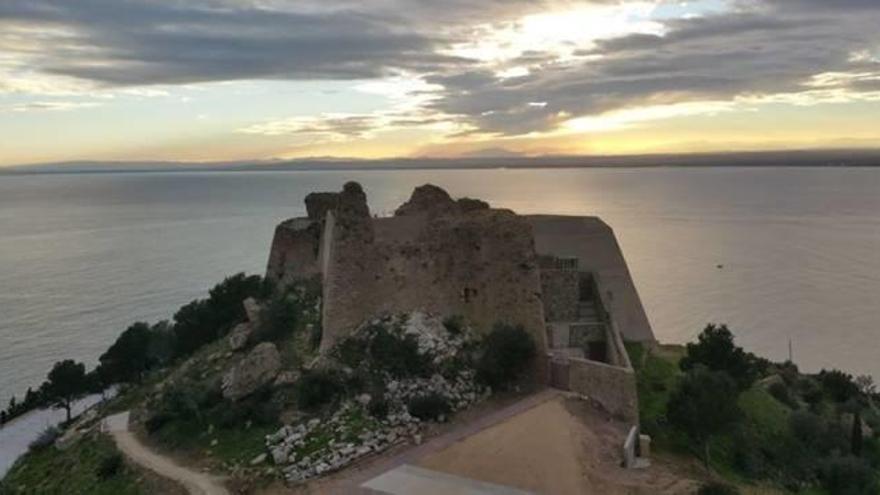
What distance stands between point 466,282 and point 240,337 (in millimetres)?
7751

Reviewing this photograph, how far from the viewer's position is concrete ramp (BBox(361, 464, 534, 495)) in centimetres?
1709

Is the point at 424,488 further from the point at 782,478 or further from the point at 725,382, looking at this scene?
the point at 782,478

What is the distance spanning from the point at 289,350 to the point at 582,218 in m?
11.8

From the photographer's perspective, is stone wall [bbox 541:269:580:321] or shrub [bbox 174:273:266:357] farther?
shrub [bbox 174:273:266:357]

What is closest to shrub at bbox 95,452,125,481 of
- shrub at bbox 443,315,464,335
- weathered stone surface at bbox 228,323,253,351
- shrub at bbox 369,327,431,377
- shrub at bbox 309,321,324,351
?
weathered stone surface at bbox 228,323,253,351

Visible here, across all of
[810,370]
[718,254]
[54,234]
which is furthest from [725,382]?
[54,234]

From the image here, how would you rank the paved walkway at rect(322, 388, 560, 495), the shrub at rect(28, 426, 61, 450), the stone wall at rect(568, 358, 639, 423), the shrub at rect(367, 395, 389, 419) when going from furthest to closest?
1. the shrub at rect(28, 426, 61, 450)
2. the stone wall at rect(568, 358, 639, 423)
3. the shrub at rect(367, 395, 389, 419)
4. the paved walkway at rect(322, 388, 560, 495)

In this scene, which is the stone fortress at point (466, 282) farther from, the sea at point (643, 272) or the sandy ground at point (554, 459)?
the sea at point (643, 272)

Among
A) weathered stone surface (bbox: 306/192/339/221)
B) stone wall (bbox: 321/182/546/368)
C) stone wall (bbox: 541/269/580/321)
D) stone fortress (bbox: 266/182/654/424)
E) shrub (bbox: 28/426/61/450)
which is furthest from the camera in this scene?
weathered stone surface (bbox: 306/192/339/221)

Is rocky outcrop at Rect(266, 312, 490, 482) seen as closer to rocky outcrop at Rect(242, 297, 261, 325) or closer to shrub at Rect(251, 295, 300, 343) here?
shrub at Rect(251, 295, 300, 343)

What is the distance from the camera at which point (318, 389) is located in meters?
21.5

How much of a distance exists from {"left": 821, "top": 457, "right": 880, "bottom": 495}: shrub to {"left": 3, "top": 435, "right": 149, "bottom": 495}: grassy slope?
1805cm

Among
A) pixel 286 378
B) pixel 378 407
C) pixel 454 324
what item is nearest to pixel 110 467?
pixel 286 378

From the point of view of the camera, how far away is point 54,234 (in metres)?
117
